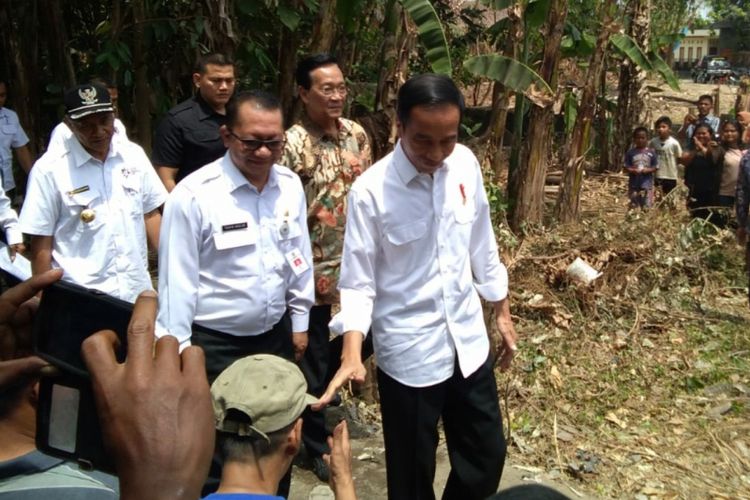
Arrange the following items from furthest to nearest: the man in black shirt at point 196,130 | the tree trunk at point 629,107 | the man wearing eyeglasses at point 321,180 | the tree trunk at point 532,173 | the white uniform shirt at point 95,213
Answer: the tree trunk at point 629,107 < the tree trunk at point 532,173 < the man in black shirt at point 196,130 < the man wearing eyeglasses at point 321,180 < the white uniform shirt at point 95,213

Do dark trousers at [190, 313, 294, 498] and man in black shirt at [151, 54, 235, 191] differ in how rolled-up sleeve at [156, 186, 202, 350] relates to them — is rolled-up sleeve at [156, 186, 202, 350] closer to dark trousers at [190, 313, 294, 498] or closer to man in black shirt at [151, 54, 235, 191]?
dark trousers at [190, 313, 294, 498]

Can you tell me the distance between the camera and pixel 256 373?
200 centimetres

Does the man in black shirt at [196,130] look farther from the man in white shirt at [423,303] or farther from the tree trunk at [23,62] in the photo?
the tree trunk at [23,62]

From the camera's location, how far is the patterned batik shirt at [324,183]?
3697 millimetres

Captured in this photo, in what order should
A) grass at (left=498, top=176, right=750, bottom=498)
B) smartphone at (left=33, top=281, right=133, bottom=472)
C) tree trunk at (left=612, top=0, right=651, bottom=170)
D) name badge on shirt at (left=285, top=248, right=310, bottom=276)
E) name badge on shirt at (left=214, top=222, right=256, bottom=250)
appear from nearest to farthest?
smartphone at (left=33, top=281, right=133, bottom=472), name badge on shirt at (left=214, top=222, right=256, bottom=250), name badge on shirt at (left=285, top=248, right=310, bottom=276), grass at (left=498, top=176, right=750, bottom=498), tree trunk at (left=612, top=0, right=651, bottom=170)

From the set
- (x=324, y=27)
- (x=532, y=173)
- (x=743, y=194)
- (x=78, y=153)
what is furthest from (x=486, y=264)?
(x=532, y=173)

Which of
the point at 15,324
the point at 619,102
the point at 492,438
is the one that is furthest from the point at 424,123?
the point at 619,102

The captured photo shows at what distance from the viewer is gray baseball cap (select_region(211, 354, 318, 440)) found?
1.92m

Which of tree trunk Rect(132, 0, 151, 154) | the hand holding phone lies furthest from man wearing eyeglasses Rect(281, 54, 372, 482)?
tree trunk Rect(132, 0, 151, 154)

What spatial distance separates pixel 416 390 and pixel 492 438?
34cm

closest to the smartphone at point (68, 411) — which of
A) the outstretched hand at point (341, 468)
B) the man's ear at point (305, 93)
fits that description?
the outstretched hand at point (341, 468)

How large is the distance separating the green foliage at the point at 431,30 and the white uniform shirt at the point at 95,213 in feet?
8.93

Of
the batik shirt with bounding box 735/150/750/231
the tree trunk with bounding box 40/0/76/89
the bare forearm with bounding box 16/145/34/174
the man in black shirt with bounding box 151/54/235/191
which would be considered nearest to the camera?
the man in black shirt with bounding box 151/54/235/191

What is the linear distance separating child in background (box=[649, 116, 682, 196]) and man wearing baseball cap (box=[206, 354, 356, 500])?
874cm
